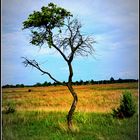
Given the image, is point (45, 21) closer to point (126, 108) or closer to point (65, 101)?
point (126, 108)

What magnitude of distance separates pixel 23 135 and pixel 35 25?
4167mm

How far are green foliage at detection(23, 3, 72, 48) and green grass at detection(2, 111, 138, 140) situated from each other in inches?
127

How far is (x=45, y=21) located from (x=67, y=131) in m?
4.15

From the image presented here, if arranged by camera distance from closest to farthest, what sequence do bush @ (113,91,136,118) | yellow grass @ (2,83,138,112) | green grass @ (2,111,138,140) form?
1. green grass @ (2,111,138,140)
2. bush @ (113,91,136,118)
3. yellow grass @ (2,83,138,112)

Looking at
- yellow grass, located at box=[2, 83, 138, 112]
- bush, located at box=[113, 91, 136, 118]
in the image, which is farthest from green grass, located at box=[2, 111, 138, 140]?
yellow grass, located at box=[2, 83, 138, 112]

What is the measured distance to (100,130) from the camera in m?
12.9

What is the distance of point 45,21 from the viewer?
13.4 metres

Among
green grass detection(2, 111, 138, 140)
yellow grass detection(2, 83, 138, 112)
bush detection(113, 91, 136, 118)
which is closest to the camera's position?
green grass detection(2, 111, 138, 140)

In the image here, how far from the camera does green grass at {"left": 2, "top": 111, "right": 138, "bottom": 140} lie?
1154 centimetres

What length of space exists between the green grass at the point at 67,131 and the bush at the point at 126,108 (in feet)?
1.28

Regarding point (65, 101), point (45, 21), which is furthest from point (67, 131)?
point (65, 101)

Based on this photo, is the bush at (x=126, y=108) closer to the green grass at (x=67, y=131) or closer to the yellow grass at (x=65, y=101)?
the green grass at (x=67, y=131)

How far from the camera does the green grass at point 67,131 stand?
37.9 ft

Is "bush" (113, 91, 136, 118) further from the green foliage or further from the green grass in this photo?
the green foliage
